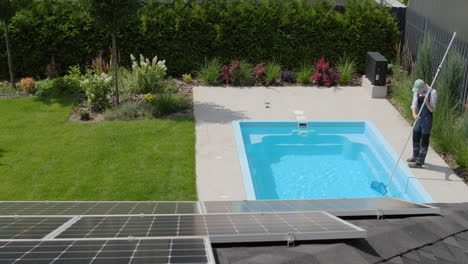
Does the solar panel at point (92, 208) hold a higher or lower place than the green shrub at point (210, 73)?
higher

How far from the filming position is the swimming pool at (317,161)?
10984mm

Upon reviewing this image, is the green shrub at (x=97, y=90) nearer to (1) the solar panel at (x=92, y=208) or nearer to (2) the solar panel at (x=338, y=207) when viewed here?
(1) the solar panel at (x=92, y=208)

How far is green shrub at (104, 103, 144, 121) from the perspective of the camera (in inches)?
550

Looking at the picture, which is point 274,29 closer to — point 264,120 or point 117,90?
point 264,120

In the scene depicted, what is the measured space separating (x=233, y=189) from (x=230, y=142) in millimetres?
2506

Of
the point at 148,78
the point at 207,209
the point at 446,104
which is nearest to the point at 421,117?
the point at 446,104

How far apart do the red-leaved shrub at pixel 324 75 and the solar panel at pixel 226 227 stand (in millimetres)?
12136

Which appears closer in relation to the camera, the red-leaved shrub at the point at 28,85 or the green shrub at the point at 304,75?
the red-leaved shrub at the point at 28,85

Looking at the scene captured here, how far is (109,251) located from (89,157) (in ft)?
26.2

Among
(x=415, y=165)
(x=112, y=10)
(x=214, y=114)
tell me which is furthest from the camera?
(x=214, y=114)

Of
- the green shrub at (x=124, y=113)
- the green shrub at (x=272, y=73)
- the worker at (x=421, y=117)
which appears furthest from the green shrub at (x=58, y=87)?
the worker at (x=421, y=117)

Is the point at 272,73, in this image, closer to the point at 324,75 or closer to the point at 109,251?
the point at 324,75

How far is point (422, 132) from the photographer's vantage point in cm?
1105

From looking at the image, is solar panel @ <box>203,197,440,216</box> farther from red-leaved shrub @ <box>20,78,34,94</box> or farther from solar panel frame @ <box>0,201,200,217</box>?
red-leaved shrub @ <box>20,78,34,94</box>
